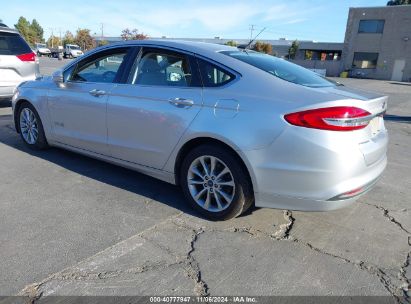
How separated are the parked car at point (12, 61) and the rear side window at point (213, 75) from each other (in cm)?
644

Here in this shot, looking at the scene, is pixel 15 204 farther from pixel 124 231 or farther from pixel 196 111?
pixel 196 111

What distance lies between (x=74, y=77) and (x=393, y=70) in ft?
162

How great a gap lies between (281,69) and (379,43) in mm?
49709

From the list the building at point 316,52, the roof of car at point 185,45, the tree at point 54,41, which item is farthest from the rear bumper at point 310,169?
the tree at point 54,41

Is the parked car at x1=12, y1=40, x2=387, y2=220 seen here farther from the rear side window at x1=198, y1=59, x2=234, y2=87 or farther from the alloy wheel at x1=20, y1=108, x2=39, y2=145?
the alloy wheel at x1=20, y1=108, x2=39, y2=145

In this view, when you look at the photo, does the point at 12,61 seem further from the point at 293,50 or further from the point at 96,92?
the point at 293,50

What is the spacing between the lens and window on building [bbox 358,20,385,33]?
4719 cm

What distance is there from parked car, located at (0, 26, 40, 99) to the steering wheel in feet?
16.6

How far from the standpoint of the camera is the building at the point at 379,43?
4569 centimetres

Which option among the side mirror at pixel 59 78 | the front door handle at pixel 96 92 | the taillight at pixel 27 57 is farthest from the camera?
the taillight at pixel 27 57

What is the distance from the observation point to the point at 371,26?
47.9 metres

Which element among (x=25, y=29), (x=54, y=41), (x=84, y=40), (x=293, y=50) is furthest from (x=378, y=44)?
(x=54, y=41)

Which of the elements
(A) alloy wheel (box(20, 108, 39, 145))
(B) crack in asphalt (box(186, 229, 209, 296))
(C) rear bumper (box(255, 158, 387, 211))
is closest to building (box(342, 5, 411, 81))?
(A) alloy wheel (box(20, 108, 39, 145))

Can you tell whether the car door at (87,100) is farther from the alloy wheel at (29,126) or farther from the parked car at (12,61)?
the parked car at (12,61)
